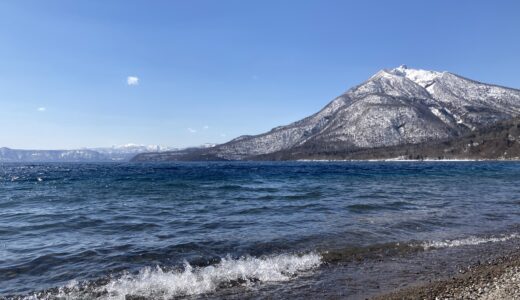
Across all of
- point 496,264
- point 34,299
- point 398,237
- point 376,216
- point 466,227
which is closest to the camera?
point 34,299

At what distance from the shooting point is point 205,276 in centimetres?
1546

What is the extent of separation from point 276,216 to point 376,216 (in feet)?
25.3

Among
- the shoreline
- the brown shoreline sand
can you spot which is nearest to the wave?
the shoreline

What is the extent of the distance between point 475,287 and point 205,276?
9694 millimetres

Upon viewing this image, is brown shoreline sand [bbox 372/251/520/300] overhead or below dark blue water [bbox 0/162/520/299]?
overhead

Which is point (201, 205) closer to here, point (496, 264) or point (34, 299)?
point (34, 299)

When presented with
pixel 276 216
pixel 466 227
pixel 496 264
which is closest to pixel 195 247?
pixel 276 216

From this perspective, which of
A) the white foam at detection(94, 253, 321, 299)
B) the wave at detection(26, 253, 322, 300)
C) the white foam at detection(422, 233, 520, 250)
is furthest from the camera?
the white foam at detection(422, 233, 520, 250)

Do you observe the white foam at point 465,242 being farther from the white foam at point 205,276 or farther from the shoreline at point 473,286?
the white foam at point 205,276

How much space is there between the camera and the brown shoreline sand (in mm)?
11750

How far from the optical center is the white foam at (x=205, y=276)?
46.3ft

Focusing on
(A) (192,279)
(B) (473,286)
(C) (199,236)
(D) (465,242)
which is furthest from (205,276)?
(D) (465,242)

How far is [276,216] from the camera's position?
99.9ft

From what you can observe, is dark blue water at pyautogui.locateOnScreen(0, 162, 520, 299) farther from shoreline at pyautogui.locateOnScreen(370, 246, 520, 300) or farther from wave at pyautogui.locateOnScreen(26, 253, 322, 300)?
shoreline at pyautogui.locateOnScreen(370, 246, 520, 300)
